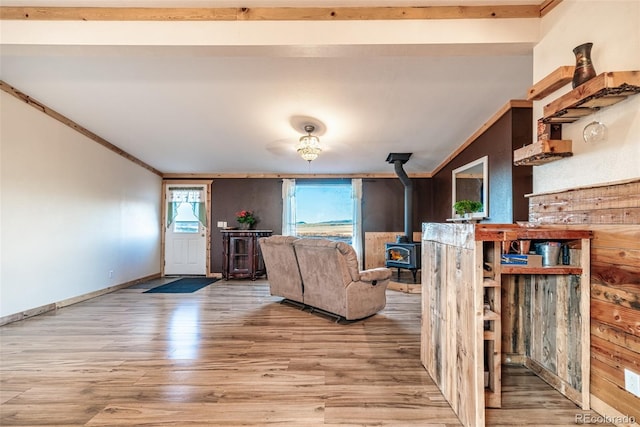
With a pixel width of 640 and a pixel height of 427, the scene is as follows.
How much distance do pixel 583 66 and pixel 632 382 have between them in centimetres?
179

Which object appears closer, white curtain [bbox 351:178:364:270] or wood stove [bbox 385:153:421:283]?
wood stove [bbox 385:153:421:283]

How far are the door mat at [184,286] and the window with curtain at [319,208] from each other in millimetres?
1980

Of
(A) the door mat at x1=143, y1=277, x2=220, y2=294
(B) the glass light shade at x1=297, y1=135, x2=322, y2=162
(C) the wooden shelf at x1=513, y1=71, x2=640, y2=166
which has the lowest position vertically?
(A) the door mat at x1=143, y1=277, x2=220, y2=294

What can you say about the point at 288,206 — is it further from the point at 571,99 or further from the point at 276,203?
the point at 571,99

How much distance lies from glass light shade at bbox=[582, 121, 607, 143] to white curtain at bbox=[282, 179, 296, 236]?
530 centimetres

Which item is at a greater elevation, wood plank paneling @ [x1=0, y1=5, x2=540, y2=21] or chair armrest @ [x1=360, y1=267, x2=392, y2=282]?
wood plank paneling @ [x1=0, y1=5, x2=540, y2=21]

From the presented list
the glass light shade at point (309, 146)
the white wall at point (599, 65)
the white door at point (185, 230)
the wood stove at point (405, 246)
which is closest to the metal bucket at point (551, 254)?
the white wall at point (599, 65)

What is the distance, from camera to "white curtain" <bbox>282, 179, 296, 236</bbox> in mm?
6457

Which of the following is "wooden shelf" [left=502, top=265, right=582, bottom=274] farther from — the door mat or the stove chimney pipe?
the door mat

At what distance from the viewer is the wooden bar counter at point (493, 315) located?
1508mm

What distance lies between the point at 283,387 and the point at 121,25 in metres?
3.01

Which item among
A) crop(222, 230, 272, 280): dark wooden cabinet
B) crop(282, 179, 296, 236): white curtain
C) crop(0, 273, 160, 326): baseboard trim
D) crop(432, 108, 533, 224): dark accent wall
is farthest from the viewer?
crop(282, 179, 296, 236): white curtain

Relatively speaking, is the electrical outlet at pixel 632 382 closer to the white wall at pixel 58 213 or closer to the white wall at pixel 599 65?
the white wall at pixel 599 65

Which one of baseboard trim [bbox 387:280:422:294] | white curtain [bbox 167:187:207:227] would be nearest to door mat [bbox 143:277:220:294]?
white curtain [bbox 167:187:207:227]
